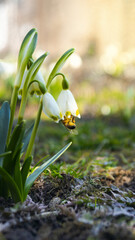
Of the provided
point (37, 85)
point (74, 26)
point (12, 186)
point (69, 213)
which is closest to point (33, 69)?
point (37, 85)

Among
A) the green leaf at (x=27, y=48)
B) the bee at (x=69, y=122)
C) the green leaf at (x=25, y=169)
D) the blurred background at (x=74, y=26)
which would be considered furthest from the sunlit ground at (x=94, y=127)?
the blurred background at (x=74, y=26)

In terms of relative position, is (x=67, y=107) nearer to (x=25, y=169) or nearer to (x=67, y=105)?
(x=67, y=105)

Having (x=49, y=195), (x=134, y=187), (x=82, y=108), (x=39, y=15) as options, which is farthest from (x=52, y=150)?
(x=39, y=15)

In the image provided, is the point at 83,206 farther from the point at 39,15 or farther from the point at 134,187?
the point at 39,15

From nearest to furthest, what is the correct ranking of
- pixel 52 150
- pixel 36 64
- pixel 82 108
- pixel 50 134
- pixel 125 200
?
pixel 36 64 < pixel 125 200 < pixel 52 150 < pixel 50 134 < pixel 82 108

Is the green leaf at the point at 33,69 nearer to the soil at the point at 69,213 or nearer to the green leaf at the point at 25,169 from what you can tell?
the green leaf at the point at 25,169

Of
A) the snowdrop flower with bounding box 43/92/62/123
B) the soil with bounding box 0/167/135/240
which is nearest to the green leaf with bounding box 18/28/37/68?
the snowdrop flower with bounding box 43/92/62/123

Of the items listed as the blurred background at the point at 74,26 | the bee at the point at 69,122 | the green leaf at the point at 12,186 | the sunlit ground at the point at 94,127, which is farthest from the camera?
the blurred background at the point at 74,26
